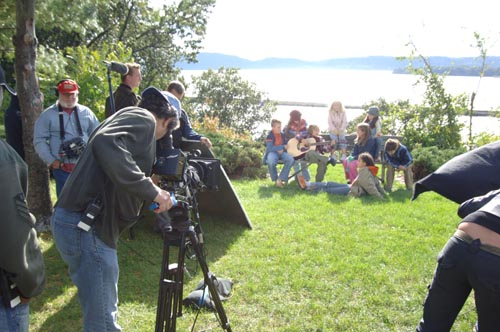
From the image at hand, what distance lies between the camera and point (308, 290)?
4.40m

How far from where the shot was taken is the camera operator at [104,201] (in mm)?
2406

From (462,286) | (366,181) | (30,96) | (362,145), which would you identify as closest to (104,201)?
(462,286)

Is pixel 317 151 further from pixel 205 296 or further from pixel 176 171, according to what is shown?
pixel 176 171

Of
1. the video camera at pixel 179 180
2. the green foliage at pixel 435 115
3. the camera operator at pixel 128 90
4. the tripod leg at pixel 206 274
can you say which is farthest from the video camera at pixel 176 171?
the green foliage at pixel 435 115

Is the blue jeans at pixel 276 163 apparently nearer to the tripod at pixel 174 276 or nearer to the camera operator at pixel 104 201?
the tripod at pixel 174 276

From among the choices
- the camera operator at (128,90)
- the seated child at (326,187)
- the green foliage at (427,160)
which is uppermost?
the camera operator at (128,90)

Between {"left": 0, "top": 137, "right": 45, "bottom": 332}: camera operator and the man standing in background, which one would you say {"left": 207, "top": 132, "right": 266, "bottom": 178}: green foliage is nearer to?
the man standing in background

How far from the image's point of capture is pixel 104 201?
256 centimetres

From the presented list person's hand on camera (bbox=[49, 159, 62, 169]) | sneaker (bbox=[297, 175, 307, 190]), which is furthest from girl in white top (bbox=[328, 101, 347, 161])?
person's hand on camera (bbox=[49, 159, 62, 169])

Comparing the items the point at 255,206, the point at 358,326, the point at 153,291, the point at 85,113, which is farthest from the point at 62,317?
the point at 255,206

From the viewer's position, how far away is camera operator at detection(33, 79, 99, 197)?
4.80 meters

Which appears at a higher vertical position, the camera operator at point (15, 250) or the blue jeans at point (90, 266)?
the camera operator at point (15, 250)

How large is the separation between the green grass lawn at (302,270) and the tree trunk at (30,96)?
482 millimetres

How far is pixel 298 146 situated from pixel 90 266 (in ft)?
23.0
